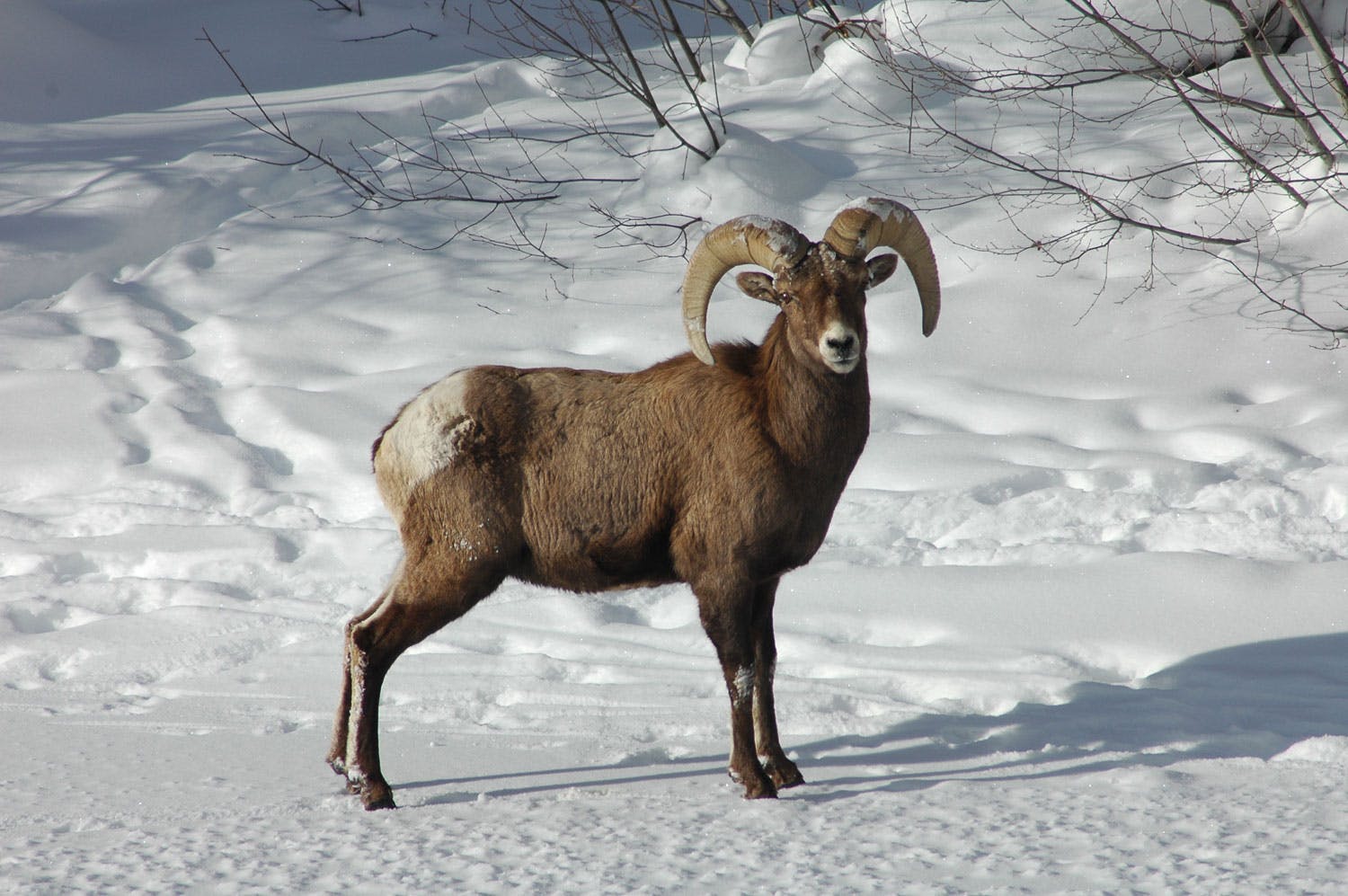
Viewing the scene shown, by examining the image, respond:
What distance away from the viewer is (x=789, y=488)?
4.62 metres

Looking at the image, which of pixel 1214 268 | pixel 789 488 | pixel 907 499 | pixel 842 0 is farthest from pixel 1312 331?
pixel 842 0

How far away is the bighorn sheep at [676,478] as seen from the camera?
15.1ft

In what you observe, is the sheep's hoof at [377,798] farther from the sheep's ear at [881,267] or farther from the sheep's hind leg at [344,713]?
the sheep's ear at [881,267]

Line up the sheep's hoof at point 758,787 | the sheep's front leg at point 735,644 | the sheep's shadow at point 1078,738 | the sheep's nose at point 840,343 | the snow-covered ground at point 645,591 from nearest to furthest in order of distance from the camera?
1. the snow-covered ground at point 645,591
2. the sheep's nose at point 840,343
3. the sheep's hoof at point 758,787
4. the sheep's front leg at point 735,644
5. the sheep's shadow at point 1078,738

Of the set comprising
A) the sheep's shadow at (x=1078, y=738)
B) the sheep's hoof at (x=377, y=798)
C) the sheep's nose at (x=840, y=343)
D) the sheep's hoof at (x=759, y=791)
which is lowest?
the sheep's hoof at (x=377, y=798)

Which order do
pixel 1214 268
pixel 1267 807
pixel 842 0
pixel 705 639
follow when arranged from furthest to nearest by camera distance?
1. pixel 842 0
2. pixel 1214 268
3. pixel 705 639
4. pixel 1267 807

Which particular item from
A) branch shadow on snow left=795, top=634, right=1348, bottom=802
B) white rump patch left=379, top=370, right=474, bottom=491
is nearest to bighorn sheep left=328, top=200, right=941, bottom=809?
white rump patch left=379, top=370, right=474, bottom=491

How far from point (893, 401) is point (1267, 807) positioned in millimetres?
5701

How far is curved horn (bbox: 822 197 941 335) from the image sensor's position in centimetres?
459

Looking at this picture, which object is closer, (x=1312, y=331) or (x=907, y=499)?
(x=907, y=499)

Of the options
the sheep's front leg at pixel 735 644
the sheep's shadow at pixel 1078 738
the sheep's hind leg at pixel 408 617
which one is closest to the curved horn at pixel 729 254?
the sheep's front leg at pixel 735 644

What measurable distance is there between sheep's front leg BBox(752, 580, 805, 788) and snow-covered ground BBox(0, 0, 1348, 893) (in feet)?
0.39

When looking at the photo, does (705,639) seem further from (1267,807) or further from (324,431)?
(324,431)

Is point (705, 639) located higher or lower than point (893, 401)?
lower
